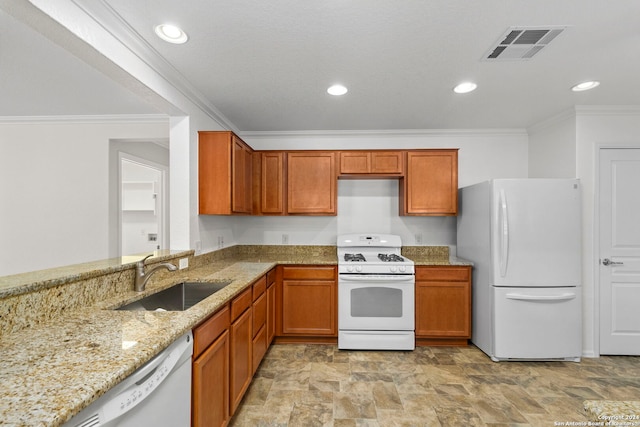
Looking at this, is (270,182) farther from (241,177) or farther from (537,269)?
(537,269)

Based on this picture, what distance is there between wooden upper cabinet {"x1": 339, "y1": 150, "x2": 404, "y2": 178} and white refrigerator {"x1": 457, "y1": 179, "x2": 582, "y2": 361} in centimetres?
105

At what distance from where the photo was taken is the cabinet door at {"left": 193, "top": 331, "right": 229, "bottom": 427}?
1.36 meters

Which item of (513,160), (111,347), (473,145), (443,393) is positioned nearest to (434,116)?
(473,145)

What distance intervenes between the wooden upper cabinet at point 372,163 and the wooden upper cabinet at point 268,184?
2.51ft

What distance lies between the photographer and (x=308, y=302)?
3.08 m

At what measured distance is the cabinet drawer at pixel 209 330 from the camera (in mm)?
1380

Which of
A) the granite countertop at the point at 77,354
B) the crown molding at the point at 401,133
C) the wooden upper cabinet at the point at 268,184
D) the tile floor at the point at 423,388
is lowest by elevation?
the tile floor at the point at 423,388

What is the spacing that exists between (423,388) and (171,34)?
309 cm

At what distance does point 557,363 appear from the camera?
2709 mm

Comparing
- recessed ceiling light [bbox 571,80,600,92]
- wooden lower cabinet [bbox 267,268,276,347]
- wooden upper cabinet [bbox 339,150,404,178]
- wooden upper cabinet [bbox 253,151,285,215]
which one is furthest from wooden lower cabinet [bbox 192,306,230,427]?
recessed ceiling light [bbox 571,80,600,92]

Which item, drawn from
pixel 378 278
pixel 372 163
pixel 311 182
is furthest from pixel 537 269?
pixel 311 182

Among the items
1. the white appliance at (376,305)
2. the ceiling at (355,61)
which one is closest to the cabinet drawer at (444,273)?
the white appliance at (376,305)

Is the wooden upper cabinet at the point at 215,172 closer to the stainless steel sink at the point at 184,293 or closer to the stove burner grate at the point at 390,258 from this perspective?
the stainless steel sink at the point at 184,293


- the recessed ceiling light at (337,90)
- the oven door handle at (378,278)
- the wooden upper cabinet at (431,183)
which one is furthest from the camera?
the wooden upper cabinet at (431,183)
